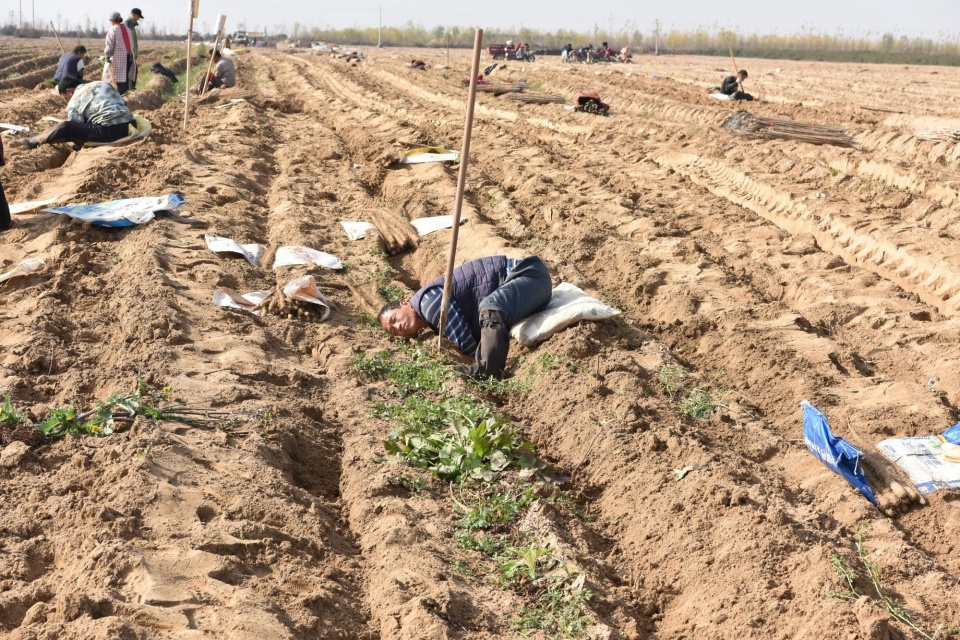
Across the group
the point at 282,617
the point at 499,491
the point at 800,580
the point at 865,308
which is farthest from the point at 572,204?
the point at 282,617

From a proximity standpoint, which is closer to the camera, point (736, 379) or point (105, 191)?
point (736, 379)

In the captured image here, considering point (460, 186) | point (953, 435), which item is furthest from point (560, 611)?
point (460, 186)

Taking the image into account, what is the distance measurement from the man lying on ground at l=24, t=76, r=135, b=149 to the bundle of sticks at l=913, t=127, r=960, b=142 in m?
10.9

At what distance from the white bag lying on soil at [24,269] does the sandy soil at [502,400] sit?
89mm

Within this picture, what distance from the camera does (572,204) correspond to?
29.4 feet

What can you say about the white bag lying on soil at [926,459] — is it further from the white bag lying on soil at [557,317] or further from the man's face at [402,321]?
the man's face at [402,321]

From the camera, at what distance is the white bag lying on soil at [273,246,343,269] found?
7.11 metres

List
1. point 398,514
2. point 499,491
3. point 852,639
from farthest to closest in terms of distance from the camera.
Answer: point 499,491
point 398,514
point 852,639

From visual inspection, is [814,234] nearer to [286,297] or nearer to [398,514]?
[286,297]

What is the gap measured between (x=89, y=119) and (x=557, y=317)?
7.84m

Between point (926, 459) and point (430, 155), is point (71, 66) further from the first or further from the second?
point (926, 459)

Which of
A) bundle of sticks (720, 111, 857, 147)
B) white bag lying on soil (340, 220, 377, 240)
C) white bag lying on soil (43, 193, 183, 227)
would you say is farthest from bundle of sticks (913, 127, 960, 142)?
white bag lying on soil (43, 193, 183, 227)

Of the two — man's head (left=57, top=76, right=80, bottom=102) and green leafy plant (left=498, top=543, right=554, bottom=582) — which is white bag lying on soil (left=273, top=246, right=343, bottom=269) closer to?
green leafy plant (left=498, top=543, right=554, bottom=582)

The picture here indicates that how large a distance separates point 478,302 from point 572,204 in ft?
12.0
